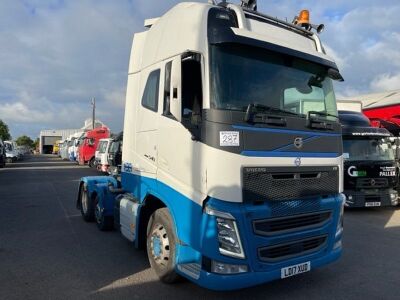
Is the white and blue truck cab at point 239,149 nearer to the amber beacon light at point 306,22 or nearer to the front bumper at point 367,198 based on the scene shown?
the amber beacon light at point 306,22

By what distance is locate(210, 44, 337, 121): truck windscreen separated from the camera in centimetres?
445

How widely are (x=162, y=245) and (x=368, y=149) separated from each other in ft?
28.9

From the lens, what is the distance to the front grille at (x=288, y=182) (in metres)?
4.39

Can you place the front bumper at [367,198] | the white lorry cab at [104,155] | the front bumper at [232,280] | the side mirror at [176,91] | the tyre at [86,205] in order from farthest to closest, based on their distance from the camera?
the white lorry cab at [104,155] → the front bumper at [367,198] → the tyre at [86,205] → the side mirror at [176,91] → the front bumper at [232,280]

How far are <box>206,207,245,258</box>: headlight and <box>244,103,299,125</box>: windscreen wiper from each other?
1045 mm

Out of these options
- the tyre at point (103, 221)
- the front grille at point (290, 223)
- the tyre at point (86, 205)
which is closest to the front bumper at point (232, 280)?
the front grille at point (290, 223)

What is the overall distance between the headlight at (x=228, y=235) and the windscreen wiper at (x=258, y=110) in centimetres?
104

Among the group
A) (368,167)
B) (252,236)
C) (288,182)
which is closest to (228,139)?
(288,182)

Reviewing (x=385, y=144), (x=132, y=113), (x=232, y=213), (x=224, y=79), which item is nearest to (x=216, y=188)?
(x=232, y=213)

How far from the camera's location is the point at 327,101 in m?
5.32

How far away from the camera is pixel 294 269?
4648 millimetres

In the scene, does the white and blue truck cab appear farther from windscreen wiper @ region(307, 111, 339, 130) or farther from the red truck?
the red truck

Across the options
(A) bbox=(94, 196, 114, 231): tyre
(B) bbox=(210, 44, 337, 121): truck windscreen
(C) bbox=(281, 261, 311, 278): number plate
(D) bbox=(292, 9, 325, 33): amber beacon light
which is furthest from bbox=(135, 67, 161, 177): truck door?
(A) bbox=(94, 196, 114, 231): tyre

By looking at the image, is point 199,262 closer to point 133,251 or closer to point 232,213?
point 232,213
